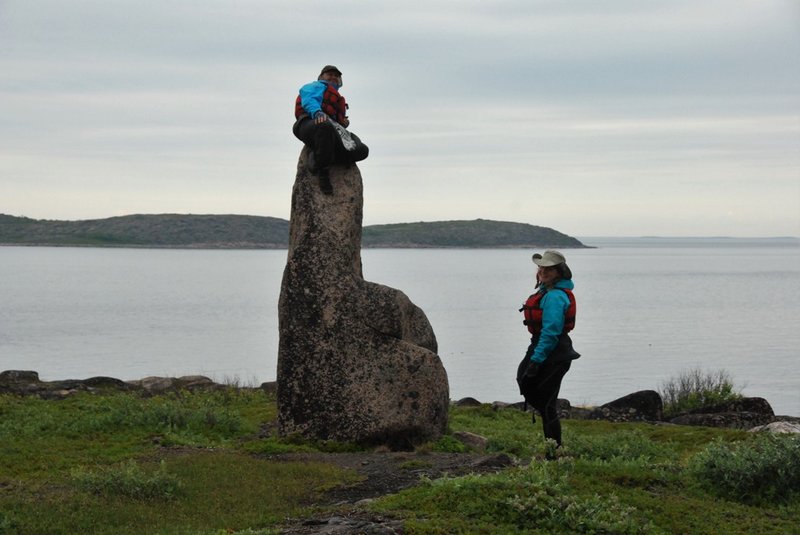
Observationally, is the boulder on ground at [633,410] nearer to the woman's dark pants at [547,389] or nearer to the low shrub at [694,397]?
the low shrub at [694,397]

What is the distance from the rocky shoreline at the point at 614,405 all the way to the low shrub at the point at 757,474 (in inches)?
402

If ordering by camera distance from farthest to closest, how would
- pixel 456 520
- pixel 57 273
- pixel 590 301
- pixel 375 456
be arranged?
pixel 57 273 < pixel 590 301 < pixel 375 456 < pixel 456 520

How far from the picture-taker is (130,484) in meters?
11.8

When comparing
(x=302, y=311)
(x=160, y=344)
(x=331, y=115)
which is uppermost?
(x=331, y=115)

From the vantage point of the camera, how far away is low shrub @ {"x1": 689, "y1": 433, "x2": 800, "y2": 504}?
11.8 metres

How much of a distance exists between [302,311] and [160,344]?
37.6 metres

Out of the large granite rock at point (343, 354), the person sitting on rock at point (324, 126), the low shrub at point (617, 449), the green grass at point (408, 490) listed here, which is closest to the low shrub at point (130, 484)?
the green grass at point (408, 490)

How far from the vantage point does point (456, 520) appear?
396 inches

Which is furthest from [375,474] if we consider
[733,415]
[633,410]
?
[633,410]

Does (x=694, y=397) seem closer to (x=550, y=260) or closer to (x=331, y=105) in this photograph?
(x=331, y=105)

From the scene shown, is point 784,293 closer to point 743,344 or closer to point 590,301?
point 590,301

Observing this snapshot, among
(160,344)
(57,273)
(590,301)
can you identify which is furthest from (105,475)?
(57,273)

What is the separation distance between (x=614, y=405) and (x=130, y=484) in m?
14.8

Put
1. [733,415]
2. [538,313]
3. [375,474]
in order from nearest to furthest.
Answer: [538,313]
[375,474]
[733,415]
